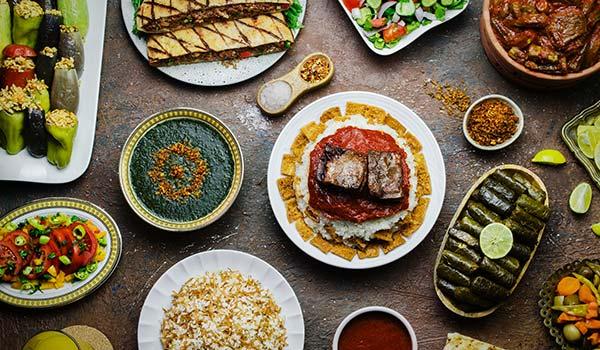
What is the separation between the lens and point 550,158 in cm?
616

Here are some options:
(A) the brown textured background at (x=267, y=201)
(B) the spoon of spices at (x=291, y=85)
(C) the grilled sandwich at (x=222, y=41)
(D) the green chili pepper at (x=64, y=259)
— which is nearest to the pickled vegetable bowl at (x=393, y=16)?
(A) the brown textured background at (x=267, y=201)

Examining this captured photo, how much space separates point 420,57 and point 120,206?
105 inches

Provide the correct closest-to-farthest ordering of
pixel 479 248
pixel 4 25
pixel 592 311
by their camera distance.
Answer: pixel 592 311
pixel 479 248
pixel 4 25

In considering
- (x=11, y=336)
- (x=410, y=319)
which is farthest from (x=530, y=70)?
(x=11, y=336)

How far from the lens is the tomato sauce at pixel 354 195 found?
5.77 metres

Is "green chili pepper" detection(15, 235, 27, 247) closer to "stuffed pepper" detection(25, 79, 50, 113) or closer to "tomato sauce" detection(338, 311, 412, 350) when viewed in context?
"stuffed pepper" detection(25, 79, 50, 113)

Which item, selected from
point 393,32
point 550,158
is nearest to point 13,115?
point 393,32

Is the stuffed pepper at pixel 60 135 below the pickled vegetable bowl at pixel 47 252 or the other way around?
the other way around

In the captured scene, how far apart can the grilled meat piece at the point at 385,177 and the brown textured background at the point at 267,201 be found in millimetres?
706

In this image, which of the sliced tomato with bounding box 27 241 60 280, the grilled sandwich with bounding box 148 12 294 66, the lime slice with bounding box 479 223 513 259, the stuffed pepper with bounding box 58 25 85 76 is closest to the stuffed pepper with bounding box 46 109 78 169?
the stuffed pepper with bounding box 58 25 85 76

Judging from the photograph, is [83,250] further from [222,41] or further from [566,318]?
[566,318]

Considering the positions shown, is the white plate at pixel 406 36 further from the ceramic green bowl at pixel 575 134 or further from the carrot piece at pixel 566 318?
the carrot piece at pixel 566 318

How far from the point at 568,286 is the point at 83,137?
12.5 feet

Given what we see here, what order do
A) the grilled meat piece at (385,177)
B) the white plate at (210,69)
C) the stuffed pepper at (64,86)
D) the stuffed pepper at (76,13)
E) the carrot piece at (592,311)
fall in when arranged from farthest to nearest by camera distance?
the white plate at (210,69) → the stuffed pepper at (76,13) → the stuffed pepper at (64,86) → the carrot piece at (592,311) → the grilled meat piece at (385,177)
